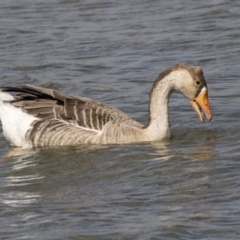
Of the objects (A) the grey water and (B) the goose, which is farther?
(B) the goose

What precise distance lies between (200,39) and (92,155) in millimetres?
5461

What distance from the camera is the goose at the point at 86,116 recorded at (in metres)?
11.0

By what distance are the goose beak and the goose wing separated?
72 centimetres

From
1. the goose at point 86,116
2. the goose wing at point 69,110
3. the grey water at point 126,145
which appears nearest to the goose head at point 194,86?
the goose at point 86,116

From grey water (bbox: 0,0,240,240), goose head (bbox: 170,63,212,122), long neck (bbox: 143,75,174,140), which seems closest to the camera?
grey water (bbox: 0,0,240,240)

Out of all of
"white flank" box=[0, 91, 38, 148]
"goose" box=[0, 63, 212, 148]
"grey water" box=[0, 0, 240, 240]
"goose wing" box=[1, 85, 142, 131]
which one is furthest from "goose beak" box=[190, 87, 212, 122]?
"white flank" box=[0, 91, 38, 148]

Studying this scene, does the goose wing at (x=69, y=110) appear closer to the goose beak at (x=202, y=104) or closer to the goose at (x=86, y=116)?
the goose at (x=86, y=116)

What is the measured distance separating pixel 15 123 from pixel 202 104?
7.30ft

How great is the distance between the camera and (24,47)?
51.1 feet

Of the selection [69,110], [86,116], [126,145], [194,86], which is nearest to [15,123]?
[69,110]

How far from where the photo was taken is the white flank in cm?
1114

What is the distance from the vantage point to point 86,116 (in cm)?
1104

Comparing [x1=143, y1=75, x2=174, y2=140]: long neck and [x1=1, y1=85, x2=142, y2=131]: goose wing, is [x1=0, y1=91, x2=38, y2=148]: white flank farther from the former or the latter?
[x1=143, y1=75, x2=174, y2=140]: long neck

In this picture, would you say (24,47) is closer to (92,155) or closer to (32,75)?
(32,75)
